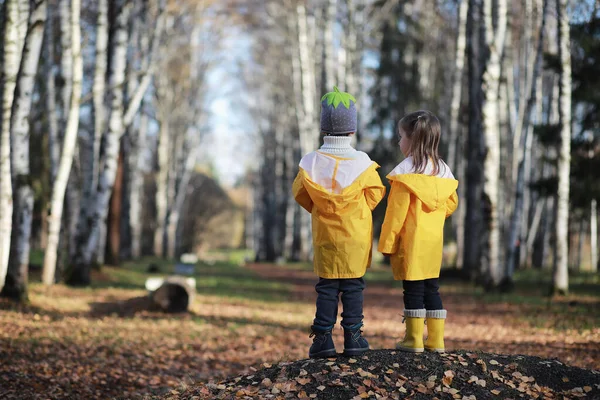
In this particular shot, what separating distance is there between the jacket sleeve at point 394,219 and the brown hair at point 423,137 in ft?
0.74

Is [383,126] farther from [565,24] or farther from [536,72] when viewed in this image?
[565,24]

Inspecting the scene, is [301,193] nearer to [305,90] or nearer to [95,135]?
[95,135]

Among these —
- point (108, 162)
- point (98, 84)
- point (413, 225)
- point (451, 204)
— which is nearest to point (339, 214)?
point (413, 225)

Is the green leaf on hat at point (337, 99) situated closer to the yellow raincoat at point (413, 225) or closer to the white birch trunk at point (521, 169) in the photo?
the yellow raincoat at point (413, 225)

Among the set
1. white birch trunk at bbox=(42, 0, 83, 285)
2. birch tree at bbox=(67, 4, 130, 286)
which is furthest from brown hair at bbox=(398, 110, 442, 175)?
birch tree at bbox=(67, 4, 130, 286)

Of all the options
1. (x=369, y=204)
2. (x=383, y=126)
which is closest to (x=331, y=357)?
(x=369, y=204)

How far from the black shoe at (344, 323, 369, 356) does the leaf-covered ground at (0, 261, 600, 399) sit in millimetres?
115

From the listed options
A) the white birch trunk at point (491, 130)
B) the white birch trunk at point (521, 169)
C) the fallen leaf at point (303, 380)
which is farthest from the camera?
the white birch trunk at point (521, 169)

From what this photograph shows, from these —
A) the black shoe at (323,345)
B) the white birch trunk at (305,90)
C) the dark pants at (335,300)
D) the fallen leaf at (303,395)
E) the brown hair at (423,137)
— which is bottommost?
the fallen leaf at (303,395)

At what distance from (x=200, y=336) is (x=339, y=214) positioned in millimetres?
5153

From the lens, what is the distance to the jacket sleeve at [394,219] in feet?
17.2

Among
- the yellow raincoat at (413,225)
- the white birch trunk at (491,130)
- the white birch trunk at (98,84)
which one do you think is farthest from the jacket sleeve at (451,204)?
the white birch trunk at (98,84)

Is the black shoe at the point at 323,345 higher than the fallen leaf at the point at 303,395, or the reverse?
the black shoe at the point at 323,345

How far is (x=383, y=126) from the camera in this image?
29.7 meters
